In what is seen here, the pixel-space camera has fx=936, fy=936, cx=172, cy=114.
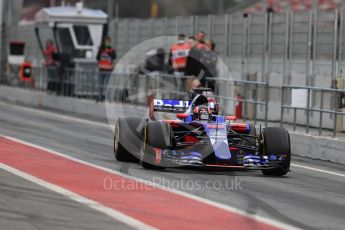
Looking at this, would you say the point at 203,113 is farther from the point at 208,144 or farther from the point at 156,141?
the point at 156,141

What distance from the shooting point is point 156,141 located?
1284 centimetres

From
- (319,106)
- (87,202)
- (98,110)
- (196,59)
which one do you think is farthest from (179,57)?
(87,202)

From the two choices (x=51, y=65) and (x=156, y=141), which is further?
(x=51, y=65)

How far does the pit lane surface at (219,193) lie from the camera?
29.7 ft

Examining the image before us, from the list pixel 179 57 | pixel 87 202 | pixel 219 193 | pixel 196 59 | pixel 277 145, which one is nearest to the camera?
pixel 87 202

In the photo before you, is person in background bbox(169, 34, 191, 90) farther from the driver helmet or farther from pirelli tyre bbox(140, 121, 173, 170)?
pirelli tyre bbox(140, 121, 173, 170)

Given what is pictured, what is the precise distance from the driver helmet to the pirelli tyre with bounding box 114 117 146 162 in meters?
0.96

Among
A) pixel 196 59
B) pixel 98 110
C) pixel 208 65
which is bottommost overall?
pixel 98 110

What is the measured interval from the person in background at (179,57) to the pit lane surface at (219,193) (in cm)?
618

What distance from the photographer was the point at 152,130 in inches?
510

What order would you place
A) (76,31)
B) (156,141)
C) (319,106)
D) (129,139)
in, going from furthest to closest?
(76,31) < (319,106) < (129,139) < (156,141)

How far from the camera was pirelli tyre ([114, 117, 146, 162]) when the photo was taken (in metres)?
14.2

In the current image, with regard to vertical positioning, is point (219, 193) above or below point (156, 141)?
below

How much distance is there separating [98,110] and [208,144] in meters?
15.1
